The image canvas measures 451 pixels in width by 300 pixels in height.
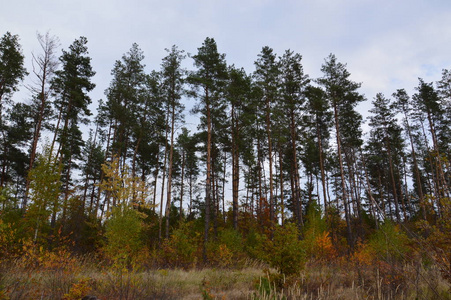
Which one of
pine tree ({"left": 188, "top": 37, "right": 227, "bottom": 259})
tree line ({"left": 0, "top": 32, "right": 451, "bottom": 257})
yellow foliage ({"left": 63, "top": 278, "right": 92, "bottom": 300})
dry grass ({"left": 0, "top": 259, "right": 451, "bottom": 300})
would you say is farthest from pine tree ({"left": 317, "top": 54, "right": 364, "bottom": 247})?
yellow foliage ({"left": 63, "top": 278, "right": 92, "bottom": 300})

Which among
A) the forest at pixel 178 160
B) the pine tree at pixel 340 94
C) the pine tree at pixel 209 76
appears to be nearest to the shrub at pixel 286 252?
the forest at pixel 178 160

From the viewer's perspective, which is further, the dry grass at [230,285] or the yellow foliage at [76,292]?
the yellow foliage at [76,292]

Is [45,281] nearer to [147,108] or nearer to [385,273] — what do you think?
[385,273]

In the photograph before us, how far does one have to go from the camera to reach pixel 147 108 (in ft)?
63.0

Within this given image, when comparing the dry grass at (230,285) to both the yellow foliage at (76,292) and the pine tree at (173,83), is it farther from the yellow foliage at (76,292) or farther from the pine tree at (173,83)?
the pine tree at (173,83)

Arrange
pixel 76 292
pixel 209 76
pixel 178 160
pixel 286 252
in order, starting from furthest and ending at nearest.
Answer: pixel 178 160, pixel 209 76, pixel 286 252, pixel 76 292

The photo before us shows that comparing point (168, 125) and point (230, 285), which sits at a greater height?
point (168, 125)

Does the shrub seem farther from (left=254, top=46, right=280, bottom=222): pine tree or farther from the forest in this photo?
(left=254, top=46, right=280, bottom=222): pine tree

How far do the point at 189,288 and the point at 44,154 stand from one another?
9.91 meters

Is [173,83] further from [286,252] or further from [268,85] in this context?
[286,252]

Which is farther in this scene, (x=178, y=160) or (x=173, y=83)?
(x=178, y=160)

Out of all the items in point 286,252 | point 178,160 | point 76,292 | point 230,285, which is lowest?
point 230,285

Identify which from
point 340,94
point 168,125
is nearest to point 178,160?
point 168,125

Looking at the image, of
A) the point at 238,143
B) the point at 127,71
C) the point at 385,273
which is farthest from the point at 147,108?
the point at 385,273
